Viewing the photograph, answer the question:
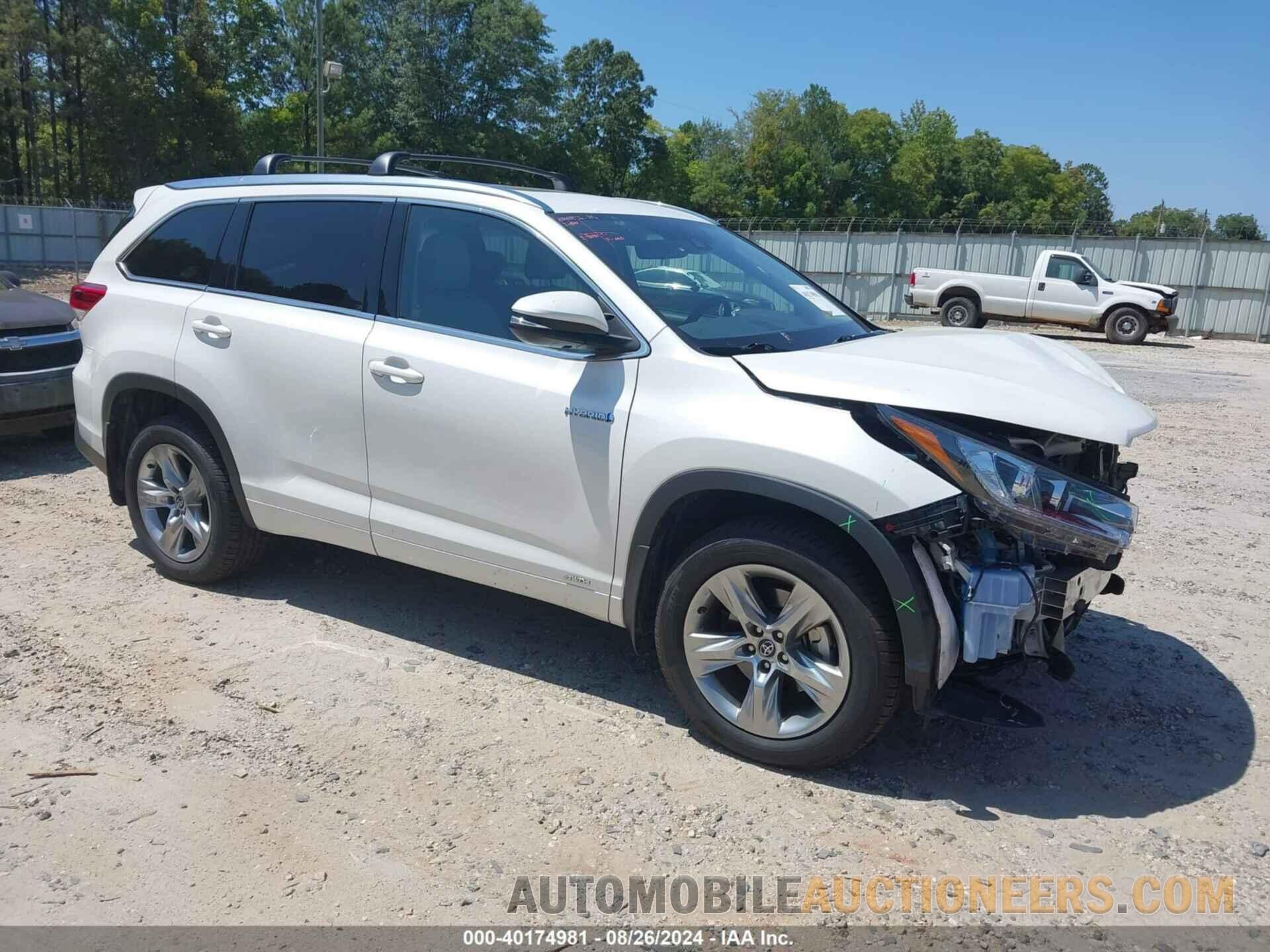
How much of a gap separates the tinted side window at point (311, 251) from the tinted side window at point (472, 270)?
0.79ft

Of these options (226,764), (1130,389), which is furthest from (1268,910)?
(1130,389)

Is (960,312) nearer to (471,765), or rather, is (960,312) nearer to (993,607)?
(993,607)

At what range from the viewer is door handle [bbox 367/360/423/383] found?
4012 mm

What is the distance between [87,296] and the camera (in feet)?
17.1

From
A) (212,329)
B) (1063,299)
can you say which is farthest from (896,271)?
(212,329)

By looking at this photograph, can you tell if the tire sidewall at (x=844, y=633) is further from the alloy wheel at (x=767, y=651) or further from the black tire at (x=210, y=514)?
the black tire at (x=210, y=514)

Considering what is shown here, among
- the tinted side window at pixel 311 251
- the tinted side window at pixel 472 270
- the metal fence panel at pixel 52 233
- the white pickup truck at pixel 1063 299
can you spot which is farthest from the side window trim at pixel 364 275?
the metal fence panel at pixel 52 233

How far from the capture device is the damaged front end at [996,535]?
3.10 m

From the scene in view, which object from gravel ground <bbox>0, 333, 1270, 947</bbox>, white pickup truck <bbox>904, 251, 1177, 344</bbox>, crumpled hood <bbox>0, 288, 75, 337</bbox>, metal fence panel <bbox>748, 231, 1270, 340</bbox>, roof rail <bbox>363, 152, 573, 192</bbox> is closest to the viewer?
gravel ground <bbox>0, 333, 1270, 947</bbox>

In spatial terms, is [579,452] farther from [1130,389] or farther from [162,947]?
[1130,389]

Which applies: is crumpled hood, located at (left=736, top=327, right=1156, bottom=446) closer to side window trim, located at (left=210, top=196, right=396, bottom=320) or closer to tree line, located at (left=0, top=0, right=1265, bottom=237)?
side window trim, located at (left=210, top=196, right=396, bottom=320)

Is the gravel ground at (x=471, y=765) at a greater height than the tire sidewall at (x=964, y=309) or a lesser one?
lesser

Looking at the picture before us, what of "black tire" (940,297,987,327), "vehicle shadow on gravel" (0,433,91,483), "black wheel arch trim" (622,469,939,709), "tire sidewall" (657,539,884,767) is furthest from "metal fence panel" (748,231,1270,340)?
"black wheel arch trim" (622,469,939,709)

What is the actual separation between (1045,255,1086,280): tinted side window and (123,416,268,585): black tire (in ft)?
67.9
